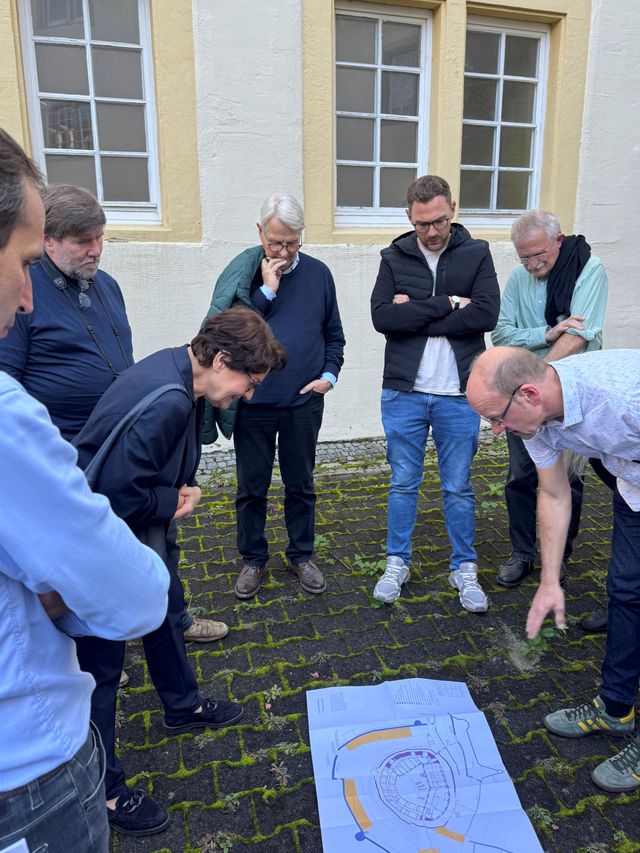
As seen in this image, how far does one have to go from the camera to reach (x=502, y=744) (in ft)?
8.52

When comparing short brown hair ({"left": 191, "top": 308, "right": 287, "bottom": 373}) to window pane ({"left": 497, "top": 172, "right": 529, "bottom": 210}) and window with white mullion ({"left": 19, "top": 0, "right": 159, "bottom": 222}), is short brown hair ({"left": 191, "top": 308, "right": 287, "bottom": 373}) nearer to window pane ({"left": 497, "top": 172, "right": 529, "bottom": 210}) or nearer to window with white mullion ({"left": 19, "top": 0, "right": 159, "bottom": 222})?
window with white mullion ({"left": 19, "top": 0, "right": 159, "bottom": 222})

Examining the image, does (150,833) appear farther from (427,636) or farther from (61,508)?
(61,508)

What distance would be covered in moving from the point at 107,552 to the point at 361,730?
2.03 m

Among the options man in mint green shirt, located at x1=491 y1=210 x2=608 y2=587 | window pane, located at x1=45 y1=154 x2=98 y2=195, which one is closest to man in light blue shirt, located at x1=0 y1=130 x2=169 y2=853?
man in mint green shirt, located at x1=491 y1=210 x2=608 y2=587

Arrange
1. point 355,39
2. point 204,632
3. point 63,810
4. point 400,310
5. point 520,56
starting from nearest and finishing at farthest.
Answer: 1. point 63,810
2. point 204,632
3. point 400,310
4. point 355,39
5. point 520,56

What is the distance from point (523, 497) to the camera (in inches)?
149

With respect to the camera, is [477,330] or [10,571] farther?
[477,330]

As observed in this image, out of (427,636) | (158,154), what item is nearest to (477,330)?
(427,636)

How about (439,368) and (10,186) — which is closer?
(10,186)

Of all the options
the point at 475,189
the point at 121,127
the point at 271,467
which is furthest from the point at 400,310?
the point at 475,189

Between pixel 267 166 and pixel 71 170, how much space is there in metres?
1.63

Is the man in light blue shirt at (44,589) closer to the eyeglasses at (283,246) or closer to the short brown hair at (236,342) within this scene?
the short brown hair at (236,342)

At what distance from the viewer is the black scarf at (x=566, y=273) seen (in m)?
3.53

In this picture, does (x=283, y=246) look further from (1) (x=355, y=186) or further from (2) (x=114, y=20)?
(2) (x=114, y=20)
